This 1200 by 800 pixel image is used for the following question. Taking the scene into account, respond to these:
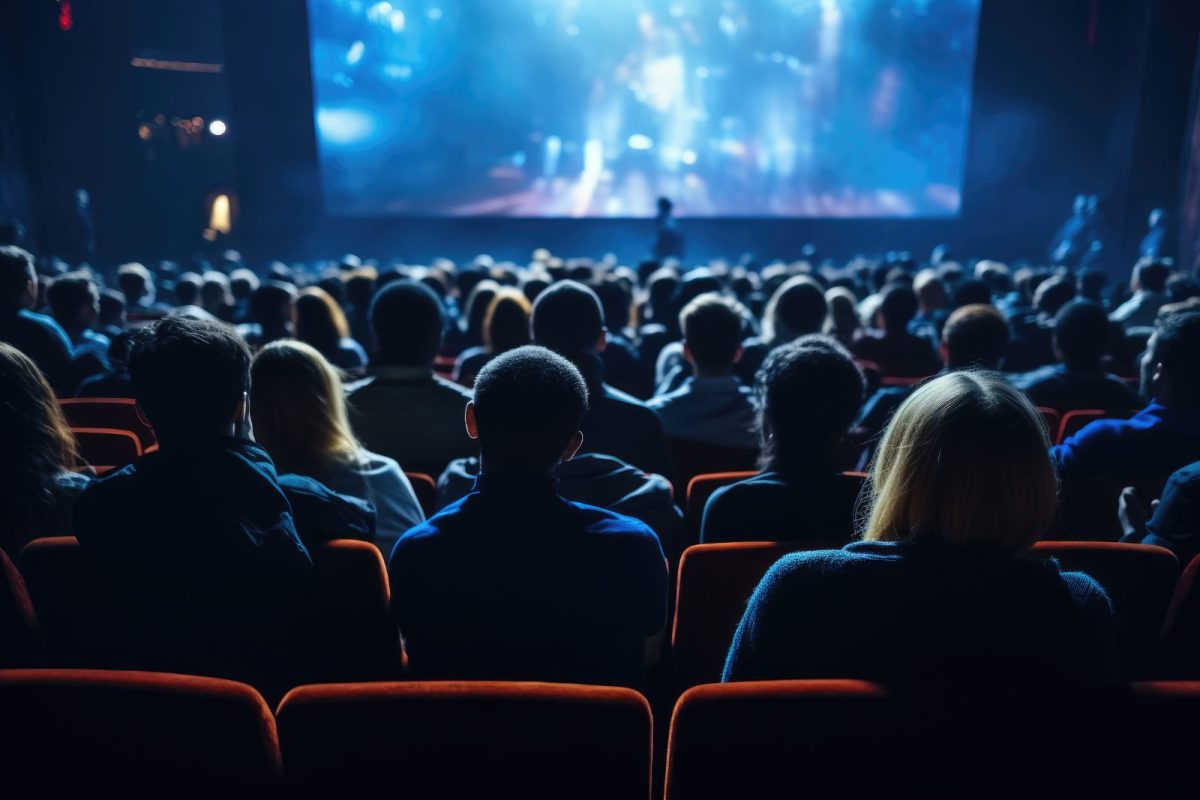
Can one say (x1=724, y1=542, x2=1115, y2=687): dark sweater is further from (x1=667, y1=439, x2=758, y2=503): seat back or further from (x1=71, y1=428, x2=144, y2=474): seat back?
(x1=71, y1=428, x2=144, y2=474): seat back

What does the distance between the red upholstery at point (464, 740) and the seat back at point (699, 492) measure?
116cm

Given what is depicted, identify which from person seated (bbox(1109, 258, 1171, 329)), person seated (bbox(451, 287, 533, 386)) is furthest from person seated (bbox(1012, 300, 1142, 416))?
person seated (bbox(1109, 258, 1171, 329))

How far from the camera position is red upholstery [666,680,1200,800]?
979 mm

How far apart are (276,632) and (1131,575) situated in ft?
5.17

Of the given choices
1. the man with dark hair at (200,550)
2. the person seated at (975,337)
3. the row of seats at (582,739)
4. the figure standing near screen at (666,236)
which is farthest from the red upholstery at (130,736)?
the figure standing near screen at (666,236)

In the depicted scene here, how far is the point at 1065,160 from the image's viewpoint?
14.4 m

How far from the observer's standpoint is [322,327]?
12.5 feet

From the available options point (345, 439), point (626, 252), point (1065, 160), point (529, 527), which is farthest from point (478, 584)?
point (1065, 160)

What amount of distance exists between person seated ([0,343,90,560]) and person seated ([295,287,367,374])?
1851 mm

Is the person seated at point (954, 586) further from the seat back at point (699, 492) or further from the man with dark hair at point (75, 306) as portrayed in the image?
the man with dark hair at point (75, 306)

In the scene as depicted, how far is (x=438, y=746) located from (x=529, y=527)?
45 centimetres

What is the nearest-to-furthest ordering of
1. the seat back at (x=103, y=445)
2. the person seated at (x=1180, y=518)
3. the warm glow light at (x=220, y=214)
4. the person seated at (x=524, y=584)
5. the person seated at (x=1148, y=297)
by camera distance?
the person seated at (x=524, y=584)
the person seated at (x=1180, y=518)
the seat back at (x=103, y=445)
the person seated at (x=1148, y=297)
the warm glow light at (x=220, y=214)

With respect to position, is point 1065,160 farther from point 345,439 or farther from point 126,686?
point 126,686

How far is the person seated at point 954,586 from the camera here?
114 cm
